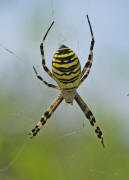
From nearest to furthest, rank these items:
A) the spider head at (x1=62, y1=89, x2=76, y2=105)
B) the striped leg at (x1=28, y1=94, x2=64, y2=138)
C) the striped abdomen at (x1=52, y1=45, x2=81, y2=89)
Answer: the striped abdomen at (x1=52, y1=45, x2=81, y2=89)
the spider head at (x1=62, y1=89, x2=76, y2=105)
the striped leg at (x1=28, y1=94, x2=64, y2=138)

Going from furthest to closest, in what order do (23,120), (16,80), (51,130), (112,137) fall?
(112,137)
(51,130)
(16,80)
(23,120)

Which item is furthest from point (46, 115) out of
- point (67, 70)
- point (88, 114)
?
point (67, 70)

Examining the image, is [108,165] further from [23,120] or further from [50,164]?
[23,120]

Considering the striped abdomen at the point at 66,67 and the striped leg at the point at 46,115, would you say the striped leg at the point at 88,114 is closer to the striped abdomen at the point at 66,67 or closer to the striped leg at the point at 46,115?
the striped leg at the point at 46,115

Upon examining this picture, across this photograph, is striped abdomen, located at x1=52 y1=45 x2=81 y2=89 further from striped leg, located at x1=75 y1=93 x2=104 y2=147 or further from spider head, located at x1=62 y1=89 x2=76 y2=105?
striped leg, located at x1=75 y1=93 x2=104 y2=147

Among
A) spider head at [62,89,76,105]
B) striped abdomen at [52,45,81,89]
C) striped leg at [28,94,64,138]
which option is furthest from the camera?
striped leg at [28,94,64,138]

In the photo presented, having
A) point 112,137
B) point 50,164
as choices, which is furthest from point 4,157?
point 112,137

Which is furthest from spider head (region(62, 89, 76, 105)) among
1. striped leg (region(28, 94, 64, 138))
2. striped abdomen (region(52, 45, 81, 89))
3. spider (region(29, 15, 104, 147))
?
striped abdomen (region(52, 45, 81, 89))

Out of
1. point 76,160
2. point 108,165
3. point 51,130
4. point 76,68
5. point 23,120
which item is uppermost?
point 76,68
